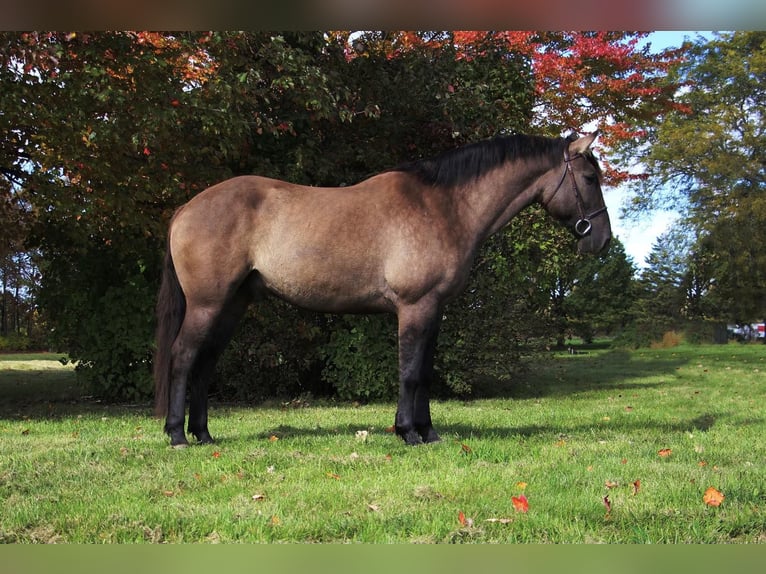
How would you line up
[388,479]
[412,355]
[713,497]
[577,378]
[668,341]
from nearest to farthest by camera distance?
[713,497] < [388,479] < [412,355] < [577,378] < [668,341]

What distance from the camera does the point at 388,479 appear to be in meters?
4.04

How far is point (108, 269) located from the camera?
10.4 metres

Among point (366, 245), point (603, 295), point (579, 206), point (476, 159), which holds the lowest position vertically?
point (366, 245)

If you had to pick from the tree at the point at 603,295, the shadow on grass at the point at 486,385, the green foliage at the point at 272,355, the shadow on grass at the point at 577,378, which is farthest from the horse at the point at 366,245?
the tree at the point at 603,295

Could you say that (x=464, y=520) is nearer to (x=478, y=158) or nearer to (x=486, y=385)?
(x=478, y=158)

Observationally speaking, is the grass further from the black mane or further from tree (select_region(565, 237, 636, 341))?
tree (select_region(565, 237, 636, 341))

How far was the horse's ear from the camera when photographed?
5.43 m

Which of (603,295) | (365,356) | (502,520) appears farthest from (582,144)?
(603,295)

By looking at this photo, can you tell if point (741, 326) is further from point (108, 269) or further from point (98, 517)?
point (98, 517)

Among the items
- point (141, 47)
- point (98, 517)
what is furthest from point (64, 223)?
point (98, 517)

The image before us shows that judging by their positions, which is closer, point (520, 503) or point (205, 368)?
point (520, 503)

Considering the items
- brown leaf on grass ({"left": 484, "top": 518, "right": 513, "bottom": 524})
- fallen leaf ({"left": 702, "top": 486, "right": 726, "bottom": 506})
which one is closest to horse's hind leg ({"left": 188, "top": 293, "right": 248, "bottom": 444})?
brown leaf on grass ({"left": 484, "top": 518, "right": 513, "bottom": 524})

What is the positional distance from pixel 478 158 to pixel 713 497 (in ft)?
10.1

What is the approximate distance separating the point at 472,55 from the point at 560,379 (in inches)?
254
